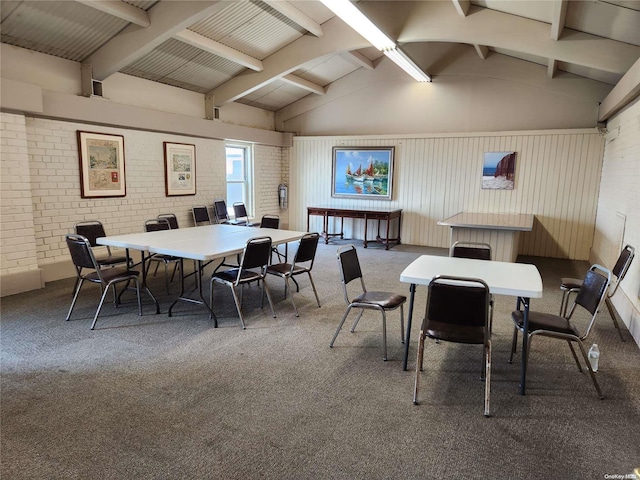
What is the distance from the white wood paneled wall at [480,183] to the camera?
7488 millimetres

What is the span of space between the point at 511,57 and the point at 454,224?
13.4 ft

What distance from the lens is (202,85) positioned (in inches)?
305

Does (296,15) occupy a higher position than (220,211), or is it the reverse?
(296,15)

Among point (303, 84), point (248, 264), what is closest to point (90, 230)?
point (248, 264)

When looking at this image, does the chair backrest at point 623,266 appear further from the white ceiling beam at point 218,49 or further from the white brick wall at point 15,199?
the white brick wall at point 15,199

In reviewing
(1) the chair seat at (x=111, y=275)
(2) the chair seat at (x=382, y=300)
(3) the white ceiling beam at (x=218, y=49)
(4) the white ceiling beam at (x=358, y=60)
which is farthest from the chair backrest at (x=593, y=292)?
(4) the white ceiling beam at (x=358, y=60)

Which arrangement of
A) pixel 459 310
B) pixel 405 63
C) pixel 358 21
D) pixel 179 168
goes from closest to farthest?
pixel 459 310 → pixel 358 21 → pixel 405 63 → pixel 179 168

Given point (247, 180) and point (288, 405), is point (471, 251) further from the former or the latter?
point (247, 180)

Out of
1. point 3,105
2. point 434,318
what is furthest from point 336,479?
point 3,105

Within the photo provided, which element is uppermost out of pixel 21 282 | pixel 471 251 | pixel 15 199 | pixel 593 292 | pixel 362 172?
pixel 362 172

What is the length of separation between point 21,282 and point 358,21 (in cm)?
548

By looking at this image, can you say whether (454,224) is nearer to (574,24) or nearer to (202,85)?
(574,24)

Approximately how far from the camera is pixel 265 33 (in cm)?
670

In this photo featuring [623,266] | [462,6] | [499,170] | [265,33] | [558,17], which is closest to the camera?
[623,266]
